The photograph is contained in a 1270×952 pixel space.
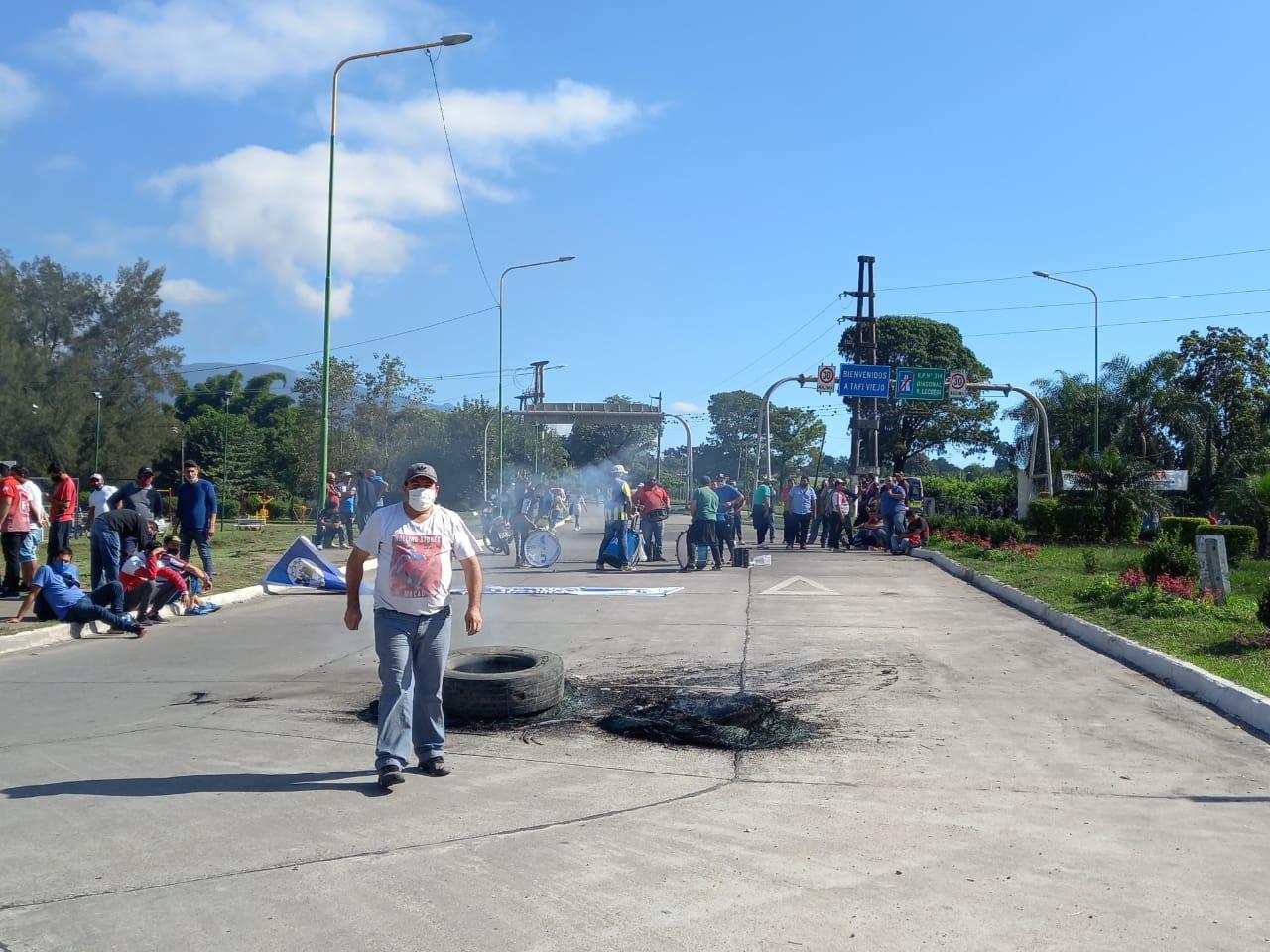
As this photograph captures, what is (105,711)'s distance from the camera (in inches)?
302

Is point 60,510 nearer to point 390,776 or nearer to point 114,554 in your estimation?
point 114,554

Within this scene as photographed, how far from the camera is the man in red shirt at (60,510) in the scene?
46.4ft

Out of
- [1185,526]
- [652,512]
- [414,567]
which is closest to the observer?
[414,567]

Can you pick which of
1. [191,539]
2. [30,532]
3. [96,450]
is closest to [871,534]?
[191,539]

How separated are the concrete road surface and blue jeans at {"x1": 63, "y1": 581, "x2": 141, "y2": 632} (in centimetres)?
201

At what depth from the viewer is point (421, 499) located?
6.01m

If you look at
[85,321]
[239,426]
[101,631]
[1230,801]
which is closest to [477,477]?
[239,426]

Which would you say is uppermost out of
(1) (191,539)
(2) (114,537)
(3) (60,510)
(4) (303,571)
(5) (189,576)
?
(3) (60,510)

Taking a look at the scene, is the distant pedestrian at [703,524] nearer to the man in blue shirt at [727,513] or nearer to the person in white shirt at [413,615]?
the man in blue shirt at [727,513]

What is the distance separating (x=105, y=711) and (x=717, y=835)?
4872mm

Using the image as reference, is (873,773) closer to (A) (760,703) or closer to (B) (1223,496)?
(A) (760,703)

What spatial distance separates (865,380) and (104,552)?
30.6 meters

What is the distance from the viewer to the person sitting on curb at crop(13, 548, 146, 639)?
1145cm

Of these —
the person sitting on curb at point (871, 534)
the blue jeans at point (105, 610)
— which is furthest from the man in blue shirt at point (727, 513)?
the blue jeans at point (105, 610)
